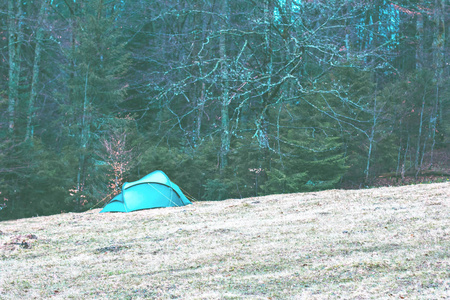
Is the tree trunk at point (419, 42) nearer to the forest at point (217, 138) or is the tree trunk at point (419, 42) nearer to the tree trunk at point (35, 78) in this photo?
the forest at point (217, 138)

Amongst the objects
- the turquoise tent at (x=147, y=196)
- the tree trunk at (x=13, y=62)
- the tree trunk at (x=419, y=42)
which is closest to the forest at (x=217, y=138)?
the tree trunk at (x=13, y=62)

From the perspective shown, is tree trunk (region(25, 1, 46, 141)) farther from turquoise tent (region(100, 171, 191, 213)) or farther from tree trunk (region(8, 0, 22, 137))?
turquoise tent (region(100, 171, 191, 213))

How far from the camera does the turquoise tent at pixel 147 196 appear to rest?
1235 centimetres

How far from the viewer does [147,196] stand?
493 inches

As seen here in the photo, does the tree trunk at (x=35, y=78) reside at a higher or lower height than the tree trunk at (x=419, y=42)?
lower

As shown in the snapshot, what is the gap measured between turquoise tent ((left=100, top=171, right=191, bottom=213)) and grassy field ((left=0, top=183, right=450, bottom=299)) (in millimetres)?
2767

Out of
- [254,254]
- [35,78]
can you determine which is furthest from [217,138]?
[254,254]

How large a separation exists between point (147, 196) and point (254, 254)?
24.3 ft

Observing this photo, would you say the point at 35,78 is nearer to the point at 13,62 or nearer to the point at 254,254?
the point at 13,62

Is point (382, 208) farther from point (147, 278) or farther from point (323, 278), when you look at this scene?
point (147, 278)

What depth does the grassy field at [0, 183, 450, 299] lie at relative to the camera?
4062 millimetres

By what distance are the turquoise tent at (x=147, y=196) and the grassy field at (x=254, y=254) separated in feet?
9.08

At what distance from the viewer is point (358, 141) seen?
17750 millimetres

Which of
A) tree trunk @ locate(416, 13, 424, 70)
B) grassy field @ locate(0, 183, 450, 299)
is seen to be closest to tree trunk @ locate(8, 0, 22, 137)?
grassy field @ locate(0, 183, 450, 299)
